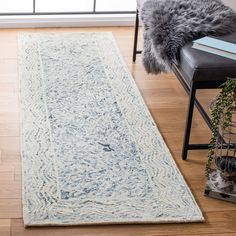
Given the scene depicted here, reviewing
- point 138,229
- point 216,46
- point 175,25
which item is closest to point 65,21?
point 175,25

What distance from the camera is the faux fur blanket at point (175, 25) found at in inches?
105

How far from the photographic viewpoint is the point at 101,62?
3.42m

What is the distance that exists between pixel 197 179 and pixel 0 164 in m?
0.82

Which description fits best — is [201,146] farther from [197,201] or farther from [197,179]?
[197,201]

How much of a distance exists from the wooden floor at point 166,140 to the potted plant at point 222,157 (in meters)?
0.05

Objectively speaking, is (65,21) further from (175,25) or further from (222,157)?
(222,157)

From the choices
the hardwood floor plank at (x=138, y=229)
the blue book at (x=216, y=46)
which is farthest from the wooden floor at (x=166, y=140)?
the blue book at (x=216, y=46)

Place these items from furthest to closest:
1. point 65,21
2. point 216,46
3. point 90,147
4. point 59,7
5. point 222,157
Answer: point 59,7
point 65,21
point 90,147
point 216,46
point 222,157

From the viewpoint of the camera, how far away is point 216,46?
2.50m

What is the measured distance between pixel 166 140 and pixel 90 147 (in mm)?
363

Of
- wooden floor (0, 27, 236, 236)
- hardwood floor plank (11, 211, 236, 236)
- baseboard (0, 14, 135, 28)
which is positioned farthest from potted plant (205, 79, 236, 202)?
baseboard (0, 14, 135, 28)

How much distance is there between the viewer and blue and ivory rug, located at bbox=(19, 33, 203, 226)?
221cm

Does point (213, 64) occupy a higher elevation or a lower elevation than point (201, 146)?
higher

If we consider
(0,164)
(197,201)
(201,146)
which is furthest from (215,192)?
(0,164)
